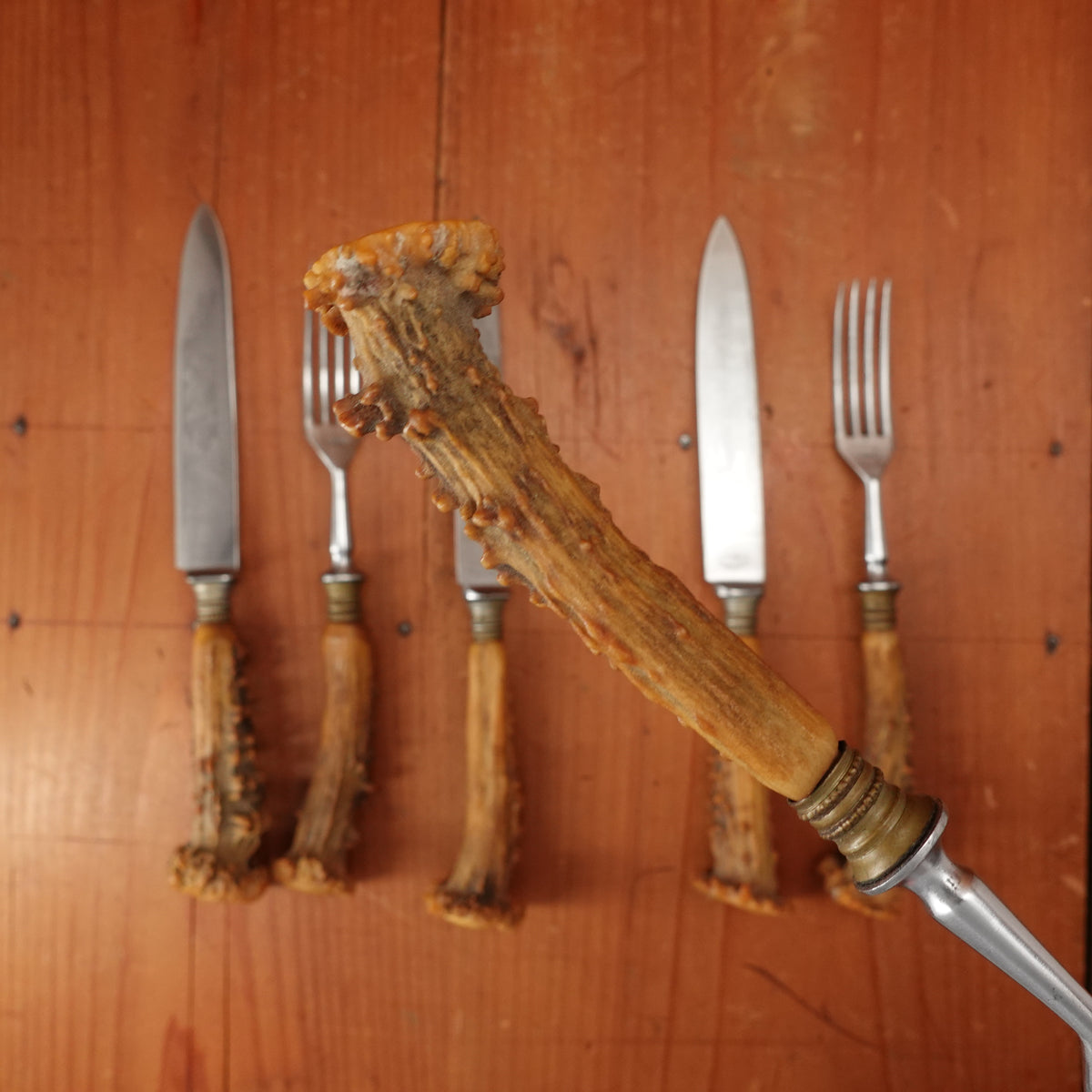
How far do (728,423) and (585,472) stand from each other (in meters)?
0.14

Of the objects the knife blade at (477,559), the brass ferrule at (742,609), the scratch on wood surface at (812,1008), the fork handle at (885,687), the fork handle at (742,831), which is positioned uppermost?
the knife blade at (477,559)

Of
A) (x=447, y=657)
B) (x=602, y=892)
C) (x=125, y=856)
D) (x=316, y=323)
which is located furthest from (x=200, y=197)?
(x=602, y=892)

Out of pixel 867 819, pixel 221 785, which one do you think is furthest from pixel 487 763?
pixel 867 819

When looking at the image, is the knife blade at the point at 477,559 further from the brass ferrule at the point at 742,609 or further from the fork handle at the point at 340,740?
the brass ferrule at the point at 742,609

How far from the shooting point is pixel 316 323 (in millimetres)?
845

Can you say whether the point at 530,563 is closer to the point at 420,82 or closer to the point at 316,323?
the point at 316,323

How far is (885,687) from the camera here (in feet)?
2.65

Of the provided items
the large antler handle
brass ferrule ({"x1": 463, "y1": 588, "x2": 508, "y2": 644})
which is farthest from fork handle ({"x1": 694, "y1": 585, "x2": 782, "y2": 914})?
the large antler handle

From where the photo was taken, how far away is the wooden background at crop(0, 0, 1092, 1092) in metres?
0.85

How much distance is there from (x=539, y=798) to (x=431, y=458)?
602 mm

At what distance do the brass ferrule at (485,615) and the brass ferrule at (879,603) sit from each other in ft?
1.10

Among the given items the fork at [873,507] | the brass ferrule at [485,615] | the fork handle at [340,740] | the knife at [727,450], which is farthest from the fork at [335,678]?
the fork at [873,507]

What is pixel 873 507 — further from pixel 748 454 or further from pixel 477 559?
pixel 477 559

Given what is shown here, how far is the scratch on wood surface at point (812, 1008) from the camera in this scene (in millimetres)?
863
